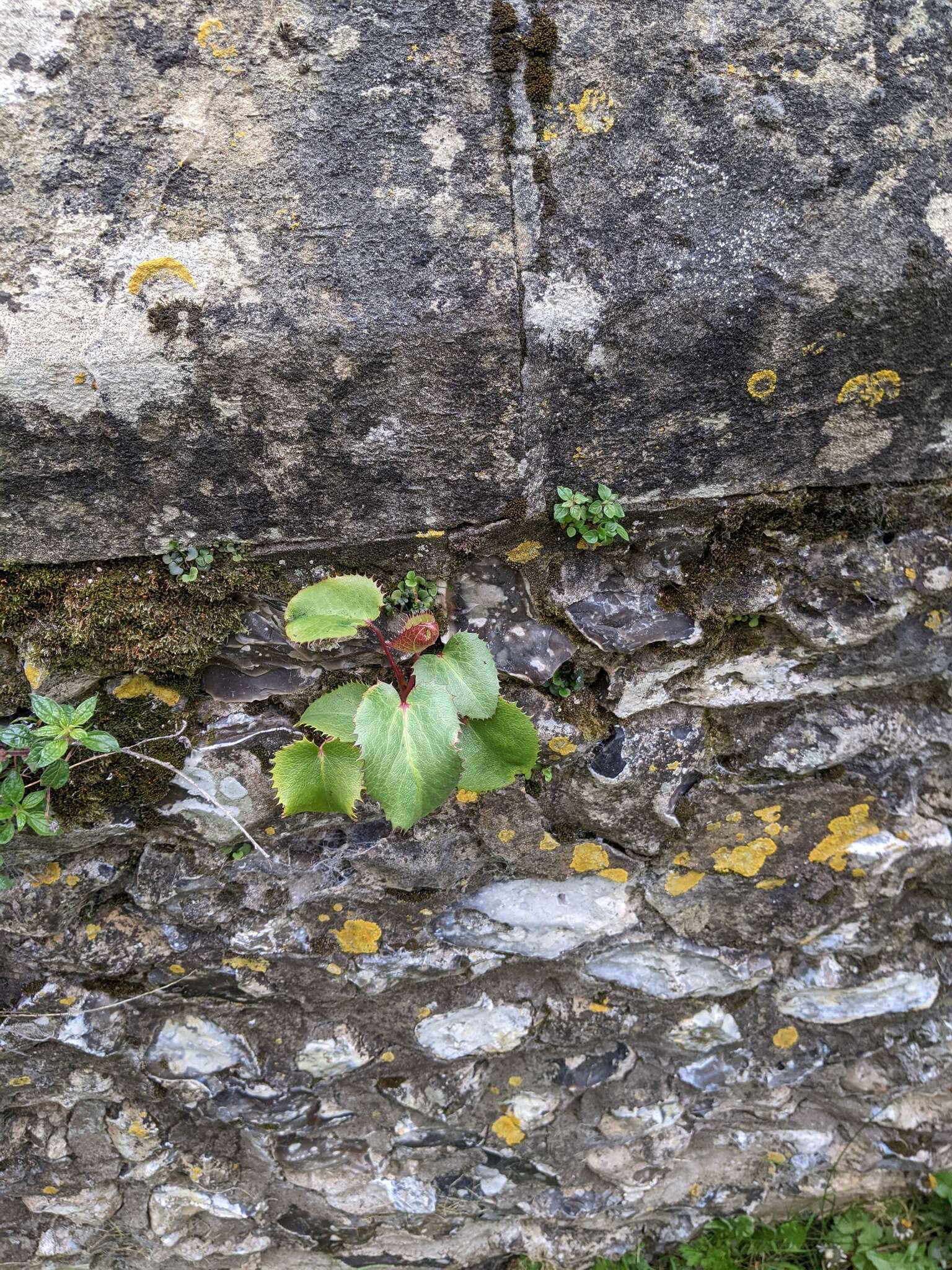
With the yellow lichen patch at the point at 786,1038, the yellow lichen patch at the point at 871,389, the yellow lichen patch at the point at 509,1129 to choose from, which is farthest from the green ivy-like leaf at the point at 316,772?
the yellow lichen patch at the point at 786,1038

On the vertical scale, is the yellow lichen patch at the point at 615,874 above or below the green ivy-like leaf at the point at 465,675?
below

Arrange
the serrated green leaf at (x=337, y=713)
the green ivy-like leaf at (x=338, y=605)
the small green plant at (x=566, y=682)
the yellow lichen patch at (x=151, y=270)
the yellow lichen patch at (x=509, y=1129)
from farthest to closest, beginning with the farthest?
the yellow lichen patch at (x=509, y=1129), the small green plant at (x=566, y=682), the serrated green leaf at (x=337, y=713), the green ivy-like leaf at (x=338, y=605), the yellow lichen patch at (x=151, y=270)

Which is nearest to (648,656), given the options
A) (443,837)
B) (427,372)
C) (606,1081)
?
(443,837)

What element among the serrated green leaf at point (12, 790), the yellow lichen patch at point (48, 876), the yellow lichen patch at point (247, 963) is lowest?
the yellow lichen patch at point (247, 963)

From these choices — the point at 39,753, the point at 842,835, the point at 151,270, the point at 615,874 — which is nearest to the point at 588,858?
the point at 615,874

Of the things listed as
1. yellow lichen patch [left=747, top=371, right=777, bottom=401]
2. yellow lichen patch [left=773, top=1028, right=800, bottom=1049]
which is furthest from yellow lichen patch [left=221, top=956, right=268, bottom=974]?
yellow lichen patch [left=747, top=371, right=777, bottom=401]

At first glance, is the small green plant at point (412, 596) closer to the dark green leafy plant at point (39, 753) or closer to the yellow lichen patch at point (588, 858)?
the dark green leafy plant at point (39, 753)
